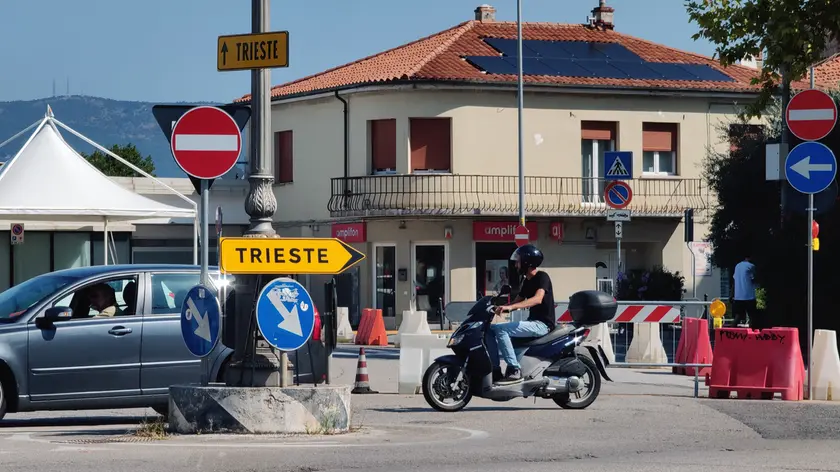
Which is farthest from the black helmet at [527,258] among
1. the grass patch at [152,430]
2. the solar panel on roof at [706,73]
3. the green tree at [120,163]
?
the green tree at [120,163]

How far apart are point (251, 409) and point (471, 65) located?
32279 millimetres

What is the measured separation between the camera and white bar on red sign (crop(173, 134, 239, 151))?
36.8ft

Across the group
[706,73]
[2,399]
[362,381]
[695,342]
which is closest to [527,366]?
[362,381]

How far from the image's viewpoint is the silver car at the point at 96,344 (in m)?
12.4

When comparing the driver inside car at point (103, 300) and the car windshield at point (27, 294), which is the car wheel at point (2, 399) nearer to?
the car windshield at point (27, 294)

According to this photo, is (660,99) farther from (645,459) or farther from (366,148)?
(645,459)

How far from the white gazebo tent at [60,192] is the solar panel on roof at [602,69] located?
19.5 m

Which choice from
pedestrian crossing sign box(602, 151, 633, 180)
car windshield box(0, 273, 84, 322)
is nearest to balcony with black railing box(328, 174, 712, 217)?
pedestrian crossing sign box(602, 151, 633, 180)

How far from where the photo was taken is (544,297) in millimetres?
13867

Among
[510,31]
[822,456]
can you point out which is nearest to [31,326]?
[822,456]

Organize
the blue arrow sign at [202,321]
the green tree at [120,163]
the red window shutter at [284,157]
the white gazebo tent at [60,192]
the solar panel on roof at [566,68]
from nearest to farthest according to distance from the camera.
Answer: the blue arrow sign at [202,321] → the white gazebo tent at [60,192] → the solar panel on roof at [566,68] → the red window shutter at [284,157] → the green tree at [120,163]

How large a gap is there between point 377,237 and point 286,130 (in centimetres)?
574

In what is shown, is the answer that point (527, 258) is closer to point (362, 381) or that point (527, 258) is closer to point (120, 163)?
point (362, 381)

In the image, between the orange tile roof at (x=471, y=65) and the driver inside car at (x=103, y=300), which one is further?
the orange tile roof at (x=471, y=65)
